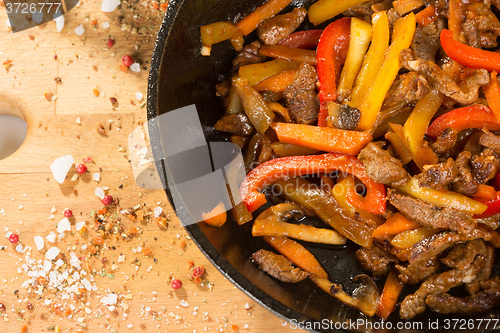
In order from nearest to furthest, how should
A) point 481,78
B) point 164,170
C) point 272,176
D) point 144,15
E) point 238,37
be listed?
point 164,170, point 481,78, point 272,176, point 238,37, point 144,15

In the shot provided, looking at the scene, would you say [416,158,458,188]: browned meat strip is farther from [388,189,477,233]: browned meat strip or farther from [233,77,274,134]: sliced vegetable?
[233,77,274,134]: sliced vegetable

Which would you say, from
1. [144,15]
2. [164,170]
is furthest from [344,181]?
[144,15]

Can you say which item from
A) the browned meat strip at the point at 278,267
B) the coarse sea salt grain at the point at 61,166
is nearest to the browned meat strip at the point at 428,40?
the browned meat strip at the point at 278,267

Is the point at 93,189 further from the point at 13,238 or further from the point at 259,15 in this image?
the point at 259,15

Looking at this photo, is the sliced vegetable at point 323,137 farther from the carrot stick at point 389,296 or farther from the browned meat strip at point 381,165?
the carrot stick at point 389,296

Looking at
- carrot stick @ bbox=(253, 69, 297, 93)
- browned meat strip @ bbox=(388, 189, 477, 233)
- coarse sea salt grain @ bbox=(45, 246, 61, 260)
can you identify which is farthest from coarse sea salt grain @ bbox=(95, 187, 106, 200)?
browned meat strip @ bbox=(388, 189, 477, 233)

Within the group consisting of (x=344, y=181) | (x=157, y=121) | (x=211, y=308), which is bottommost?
(x=211, y=308)

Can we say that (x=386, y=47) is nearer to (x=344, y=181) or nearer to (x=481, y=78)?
(x=481, y=78)
